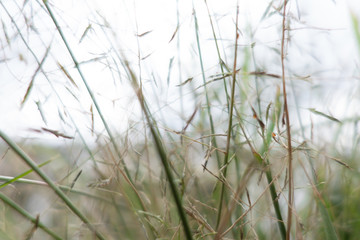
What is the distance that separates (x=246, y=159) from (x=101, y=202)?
0.28 metres

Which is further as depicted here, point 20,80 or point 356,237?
point 356,237

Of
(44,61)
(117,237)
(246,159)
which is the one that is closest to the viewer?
(44,61)

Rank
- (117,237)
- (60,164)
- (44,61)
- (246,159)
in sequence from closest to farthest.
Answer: (44,61) → (246,159) → (117,237) → (60,164)

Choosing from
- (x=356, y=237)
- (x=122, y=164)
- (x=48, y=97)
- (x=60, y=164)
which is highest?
(x=48, y=97)

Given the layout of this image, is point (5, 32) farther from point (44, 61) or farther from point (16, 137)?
point (16, 137)

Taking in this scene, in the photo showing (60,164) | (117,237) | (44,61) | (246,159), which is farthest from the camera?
(60,164)

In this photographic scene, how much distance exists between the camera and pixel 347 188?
75 cm

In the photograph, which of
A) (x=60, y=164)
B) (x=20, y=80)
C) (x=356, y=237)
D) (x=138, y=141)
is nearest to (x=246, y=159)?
(x=138, y=141)

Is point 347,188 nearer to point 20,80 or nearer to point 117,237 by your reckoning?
point 117,237

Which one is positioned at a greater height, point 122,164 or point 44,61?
point 44,61

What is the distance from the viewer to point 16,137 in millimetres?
719

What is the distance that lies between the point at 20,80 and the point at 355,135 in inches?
26.3

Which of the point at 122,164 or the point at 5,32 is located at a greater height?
the point at 5,32

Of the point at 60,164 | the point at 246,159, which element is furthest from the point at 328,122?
the point at 60,164
